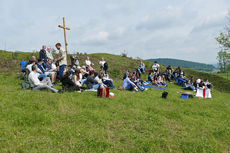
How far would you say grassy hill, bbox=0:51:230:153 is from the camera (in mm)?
3894

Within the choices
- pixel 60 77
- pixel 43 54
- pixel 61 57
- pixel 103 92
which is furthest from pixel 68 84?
pixel 43 54

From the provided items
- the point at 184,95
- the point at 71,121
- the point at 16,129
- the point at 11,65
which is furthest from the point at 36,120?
the point at 11,65

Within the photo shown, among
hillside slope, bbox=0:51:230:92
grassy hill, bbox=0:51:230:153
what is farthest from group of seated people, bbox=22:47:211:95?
hillside slope, bbox=0:51:230:92

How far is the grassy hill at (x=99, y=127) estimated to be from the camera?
12.8 ft

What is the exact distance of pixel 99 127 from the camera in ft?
15.9

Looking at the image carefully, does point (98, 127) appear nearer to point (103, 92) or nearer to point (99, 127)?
point (99, 127)

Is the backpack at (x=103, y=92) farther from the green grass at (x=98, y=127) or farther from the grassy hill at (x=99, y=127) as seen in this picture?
the green grass at (x=98, y=127)

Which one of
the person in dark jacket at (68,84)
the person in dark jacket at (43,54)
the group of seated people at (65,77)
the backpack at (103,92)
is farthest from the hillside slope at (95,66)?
the backpack at (103,92)

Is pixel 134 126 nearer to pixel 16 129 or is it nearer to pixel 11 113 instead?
pixel 16 129

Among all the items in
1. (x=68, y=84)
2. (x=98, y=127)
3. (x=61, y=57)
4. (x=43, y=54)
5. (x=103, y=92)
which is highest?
(x=43, y=54)

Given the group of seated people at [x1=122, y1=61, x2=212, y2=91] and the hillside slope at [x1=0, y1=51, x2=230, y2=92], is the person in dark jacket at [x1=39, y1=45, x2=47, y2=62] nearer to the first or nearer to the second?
the hillside slope at [x1=0, y1=51, x2=230, y2=92]

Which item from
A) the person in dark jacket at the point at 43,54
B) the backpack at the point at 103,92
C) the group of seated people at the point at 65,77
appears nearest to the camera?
the backpack at the point at 103,92

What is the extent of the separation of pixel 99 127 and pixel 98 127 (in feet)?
0.11

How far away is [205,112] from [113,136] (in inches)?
188
